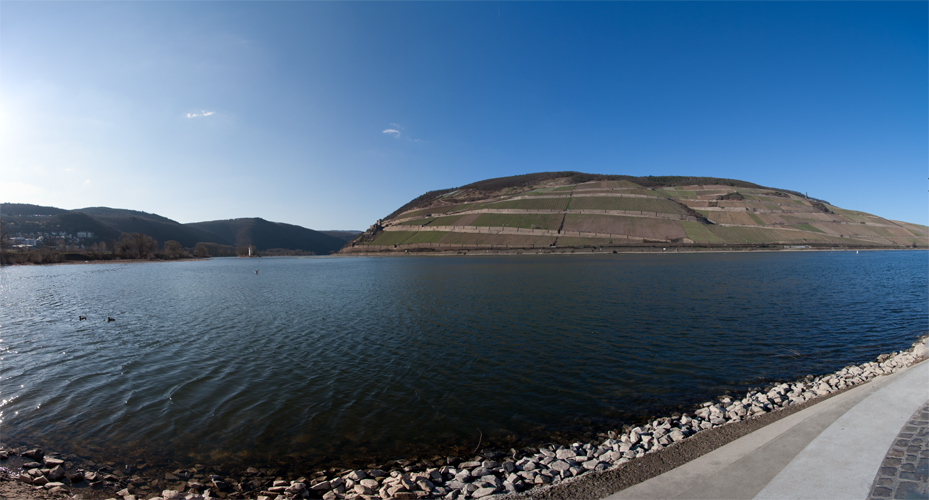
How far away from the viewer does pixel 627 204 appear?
149000mm

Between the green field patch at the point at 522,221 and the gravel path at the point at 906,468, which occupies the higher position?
the green field patch at the point at 522,221

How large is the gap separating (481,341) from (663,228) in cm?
12992

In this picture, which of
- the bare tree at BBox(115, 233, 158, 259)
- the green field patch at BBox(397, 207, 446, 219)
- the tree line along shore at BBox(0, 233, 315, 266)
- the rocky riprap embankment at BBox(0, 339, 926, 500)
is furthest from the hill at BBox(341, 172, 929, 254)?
the rocky riprap embankment at BBox(0, 339, 926, 500)

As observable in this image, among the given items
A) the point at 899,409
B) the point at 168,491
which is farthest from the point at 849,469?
the point at 168,491

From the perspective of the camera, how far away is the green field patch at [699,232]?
402 ft

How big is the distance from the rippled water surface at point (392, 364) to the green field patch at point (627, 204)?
11801 centimetres

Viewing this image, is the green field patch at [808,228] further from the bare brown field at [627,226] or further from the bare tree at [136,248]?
the bare tree at [136,248]

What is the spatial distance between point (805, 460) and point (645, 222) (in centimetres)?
14116

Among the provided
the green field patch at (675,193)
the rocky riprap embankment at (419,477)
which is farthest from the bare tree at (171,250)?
the green field patch at (675,193)

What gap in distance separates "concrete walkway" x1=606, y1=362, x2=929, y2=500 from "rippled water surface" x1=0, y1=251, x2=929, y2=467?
369 cm

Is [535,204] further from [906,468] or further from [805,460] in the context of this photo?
[906,468]

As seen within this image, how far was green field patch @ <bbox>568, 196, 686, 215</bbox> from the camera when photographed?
144250 millimetres

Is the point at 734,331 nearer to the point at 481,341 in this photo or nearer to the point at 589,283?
the point at 481,341

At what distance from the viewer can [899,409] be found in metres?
8.79
